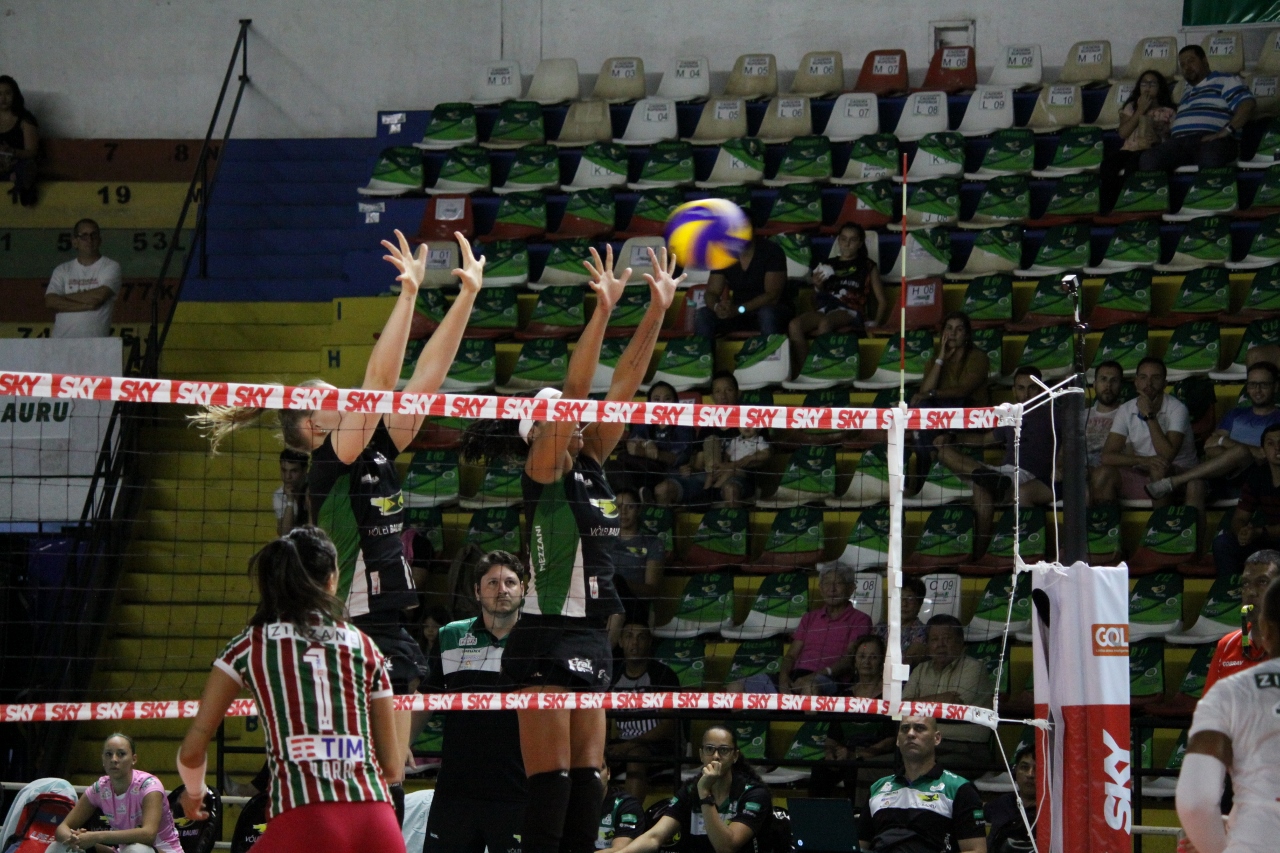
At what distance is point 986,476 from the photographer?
9.97m

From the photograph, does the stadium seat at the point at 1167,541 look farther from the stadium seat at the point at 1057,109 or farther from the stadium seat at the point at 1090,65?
the stadium seat at the point at 1090,65

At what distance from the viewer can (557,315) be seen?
11.8 m

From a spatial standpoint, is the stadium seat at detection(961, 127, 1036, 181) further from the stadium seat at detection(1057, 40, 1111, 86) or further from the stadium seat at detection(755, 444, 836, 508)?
the stadium seat at detection(755, 444, 836, 508)

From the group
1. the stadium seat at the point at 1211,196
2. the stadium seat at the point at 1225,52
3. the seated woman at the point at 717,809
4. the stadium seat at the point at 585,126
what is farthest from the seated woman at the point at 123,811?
the stadium seat at the point at 1225,52

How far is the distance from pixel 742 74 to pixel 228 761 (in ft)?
22.6

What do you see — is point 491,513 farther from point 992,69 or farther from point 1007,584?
point 992,69

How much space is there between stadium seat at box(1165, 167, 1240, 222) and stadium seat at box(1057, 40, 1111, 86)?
1.49m

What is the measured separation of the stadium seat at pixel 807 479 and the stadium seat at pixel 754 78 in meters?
3.94

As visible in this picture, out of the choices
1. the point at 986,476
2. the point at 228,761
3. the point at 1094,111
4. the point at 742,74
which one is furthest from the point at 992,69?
the point at 228,761

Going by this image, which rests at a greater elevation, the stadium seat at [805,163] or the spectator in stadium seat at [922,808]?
the stadium seat at [805,163]

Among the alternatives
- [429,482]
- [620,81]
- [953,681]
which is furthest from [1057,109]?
[429,482]

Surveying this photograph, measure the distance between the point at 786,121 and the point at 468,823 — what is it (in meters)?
7.73

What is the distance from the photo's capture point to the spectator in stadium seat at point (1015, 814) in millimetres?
7484

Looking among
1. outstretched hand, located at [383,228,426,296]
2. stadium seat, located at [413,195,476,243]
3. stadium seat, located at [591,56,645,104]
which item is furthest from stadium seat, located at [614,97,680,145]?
outstretched hand, located at [383,228,426,296]
